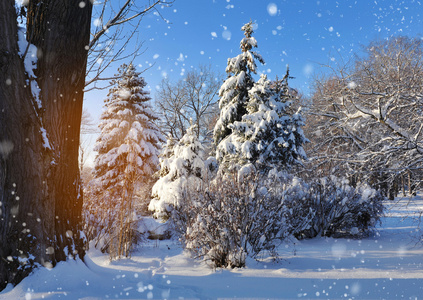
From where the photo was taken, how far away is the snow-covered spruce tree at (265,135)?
13805 mm

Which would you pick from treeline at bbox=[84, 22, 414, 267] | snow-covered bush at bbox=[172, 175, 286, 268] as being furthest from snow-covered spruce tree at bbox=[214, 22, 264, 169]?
snow-covered bush at bbox=[172, 175, 286, 268]

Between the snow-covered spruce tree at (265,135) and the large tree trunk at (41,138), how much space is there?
34.9 feet

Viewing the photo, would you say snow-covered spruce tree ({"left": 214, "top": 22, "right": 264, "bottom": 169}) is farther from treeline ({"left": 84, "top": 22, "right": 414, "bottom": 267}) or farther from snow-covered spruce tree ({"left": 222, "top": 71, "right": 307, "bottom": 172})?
snow-covered spruce tree ({"left": 222, "top": 71, "right": 307, "bottom": 172})

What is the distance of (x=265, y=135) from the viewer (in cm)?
1412

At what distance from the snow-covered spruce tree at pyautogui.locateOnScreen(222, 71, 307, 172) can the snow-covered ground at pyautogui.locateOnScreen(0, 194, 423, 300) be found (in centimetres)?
853

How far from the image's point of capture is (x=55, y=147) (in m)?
3.15

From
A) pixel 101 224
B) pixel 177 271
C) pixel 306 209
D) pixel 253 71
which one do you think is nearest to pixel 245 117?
pixel 253 71

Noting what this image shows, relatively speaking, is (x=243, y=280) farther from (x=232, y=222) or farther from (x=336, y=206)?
(x=336, y=206)

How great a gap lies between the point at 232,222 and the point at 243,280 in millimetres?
1115

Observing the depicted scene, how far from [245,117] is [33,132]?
12012mm

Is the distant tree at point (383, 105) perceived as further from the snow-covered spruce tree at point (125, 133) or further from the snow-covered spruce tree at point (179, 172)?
the snow-covered spruce tree at point (125, 133)

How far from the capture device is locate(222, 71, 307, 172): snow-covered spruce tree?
45.3 ft

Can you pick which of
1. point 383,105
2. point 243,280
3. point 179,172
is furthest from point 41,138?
point 179,172

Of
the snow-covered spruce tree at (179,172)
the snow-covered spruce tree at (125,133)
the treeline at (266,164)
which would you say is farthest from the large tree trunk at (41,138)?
the snow-covered spruce tree at (125,133)
